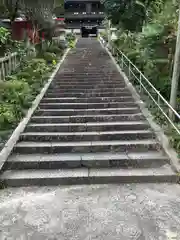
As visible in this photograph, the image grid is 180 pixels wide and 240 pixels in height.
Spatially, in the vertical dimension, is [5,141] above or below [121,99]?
below

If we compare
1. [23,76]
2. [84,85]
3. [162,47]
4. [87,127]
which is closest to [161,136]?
[87,127]

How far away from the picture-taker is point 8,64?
952cm

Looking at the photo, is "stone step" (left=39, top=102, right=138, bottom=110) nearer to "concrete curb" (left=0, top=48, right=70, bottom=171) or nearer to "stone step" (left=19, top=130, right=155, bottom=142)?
"concrete curb" (left=0, top=48, right=70, bottom=171)

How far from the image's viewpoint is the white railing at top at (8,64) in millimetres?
8688

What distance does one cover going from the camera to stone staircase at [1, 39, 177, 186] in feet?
13.8

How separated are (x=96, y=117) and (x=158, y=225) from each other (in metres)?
3.28

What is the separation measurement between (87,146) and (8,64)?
6003mm

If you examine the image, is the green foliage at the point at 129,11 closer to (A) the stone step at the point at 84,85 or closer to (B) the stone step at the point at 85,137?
(A) the stone step at the point at 84,85

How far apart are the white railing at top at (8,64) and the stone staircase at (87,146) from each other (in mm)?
2323

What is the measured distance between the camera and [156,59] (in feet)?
21.7

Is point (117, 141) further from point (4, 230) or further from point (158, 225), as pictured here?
point (4, 230)

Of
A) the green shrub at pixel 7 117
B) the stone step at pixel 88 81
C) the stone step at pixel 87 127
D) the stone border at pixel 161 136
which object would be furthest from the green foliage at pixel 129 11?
the green shrub at pixel 7 117

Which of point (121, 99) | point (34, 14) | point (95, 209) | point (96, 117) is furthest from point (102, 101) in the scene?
point (34, 14)

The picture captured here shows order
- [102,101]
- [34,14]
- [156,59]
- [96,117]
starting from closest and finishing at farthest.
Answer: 1. [96,117]
2. [156,59]
3. [102,101]
4. [34,14]
